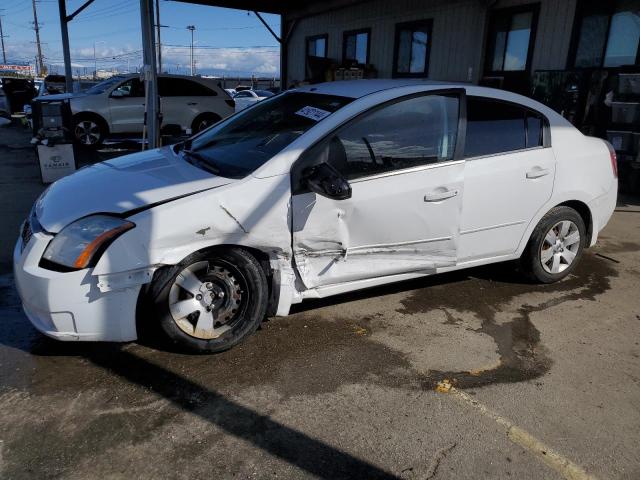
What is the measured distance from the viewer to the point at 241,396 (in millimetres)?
2713

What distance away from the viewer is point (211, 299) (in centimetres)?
302

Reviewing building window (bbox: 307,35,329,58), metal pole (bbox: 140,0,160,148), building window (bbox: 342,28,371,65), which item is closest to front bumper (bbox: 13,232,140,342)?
metal pole (bbox: 140,0,160,148)

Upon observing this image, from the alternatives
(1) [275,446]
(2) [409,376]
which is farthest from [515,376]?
(1) [275,446]

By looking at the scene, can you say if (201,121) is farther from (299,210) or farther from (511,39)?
(299,210)

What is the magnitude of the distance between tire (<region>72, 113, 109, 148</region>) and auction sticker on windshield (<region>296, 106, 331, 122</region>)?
32.2 ft

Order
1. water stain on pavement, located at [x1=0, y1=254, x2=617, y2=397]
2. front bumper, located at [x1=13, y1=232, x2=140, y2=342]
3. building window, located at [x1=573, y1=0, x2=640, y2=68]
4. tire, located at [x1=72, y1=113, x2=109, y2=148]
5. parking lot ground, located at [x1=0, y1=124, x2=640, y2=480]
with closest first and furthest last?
parking lot ground, located at [x1=0, y1=124, x2=640, y2=480]
front bumper, located at [x1=13, y1=232, x2=140, y2=342]
water stain on pavement, located at [x1=0, y1=254, x2=617, y2=397]
building window, located at [x1=573, y1=0, x2=640, y2=68]
tire, located at [x1=72, y1=113, x2=109, y2=148]

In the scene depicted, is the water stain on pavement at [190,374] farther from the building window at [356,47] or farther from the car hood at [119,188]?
the building window at [356,47]

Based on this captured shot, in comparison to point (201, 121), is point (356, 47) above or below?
above

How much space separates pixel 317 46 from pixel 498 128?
12941 mm

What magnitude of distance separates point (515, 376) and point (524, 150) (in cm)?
180

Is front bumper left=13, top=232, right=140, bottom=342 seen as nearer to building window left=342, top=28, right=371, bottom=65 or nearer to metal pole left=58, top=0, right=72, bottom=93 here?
building window left=342, top=28, right=371, bottom=65

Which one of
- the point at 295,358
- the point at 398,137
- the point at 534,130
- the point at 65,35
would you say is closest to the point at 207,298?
the point at 295,358

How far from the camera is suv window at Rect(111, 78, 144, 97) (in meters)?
12.2

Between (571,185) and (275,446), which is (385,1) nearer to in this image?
(571,185)
